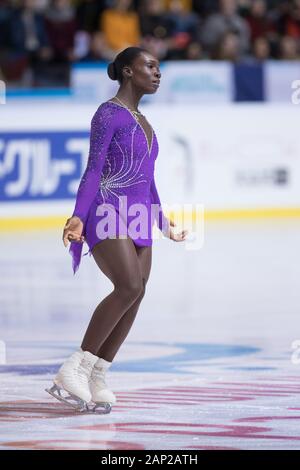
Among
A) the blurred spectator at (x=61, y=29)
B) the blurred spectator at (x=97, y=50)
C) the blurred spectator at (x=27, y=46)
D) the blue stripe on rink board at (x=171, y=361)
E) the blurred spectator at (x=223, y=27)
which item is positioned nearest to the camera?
the blue stripe on rink board at (x=171, y=361)

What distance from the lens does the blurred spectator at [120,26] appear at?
15859mm

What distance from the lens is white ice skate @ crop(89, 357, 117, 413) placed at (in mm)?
5230

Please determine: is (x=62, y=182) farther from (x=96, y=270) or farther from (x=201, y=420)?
(x=201, y=420)

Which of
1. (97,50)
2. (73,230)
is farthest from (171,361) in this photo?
(97,50)

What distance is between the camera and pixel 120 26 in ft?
52.0

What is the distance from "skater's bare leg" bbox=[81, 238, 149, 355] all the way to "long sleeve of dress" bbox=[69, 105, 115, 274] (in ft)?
0.57

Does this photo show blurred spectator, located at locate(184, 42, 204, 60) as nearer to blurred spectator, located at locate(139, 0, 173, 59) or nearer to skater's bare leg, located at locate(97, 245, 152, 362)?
blurred spectator, located at locate(139, 0, 173, 59)

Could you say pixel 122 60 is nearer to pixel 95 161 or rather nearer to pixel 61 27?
pixel 95 161

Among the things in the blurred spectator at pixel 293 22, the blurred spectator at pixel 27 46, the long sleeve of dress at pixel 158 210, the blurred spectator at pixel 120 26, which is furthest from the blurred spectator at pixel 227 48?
the long sleeve of dress at pixel 158 210

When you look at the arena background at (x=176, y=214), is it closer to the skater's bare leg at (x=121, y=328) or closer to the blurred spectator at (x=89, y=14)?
the blurred spectator at (x=89, y=14)

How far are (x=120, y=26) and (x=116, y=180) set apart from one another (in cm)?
1098

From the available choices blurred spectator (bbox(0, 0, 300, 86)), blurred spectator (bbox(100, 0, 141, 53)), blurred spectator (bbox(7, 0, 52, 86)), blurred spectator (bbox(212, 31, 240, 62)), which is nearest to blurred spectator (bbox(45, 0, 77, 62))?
blurred spectator (bbox(0, 0, 300, 86))

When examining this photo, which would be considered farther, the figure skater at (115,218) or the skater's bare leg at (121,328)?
the skater's bare leg at (121,328)
